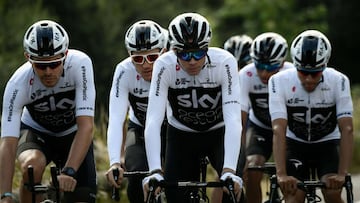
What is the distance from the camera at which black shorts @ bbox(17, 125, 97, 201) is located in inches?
346

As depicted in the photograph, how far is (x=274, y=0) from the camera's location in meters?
33.2

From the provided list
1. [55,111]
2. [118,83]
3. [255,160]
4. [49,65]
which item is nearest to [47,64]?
[49,65]

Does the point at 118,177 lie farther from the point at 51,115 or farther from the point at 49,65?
the point at 49,65

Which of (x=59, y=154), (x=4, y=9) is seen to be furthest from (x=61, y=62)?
(x=4, y=9)

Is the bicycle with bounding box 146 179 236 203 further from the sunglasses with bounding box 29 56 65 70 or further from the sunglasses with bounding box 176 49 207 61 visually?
the sunglasses with bounding box 29 56 65 70

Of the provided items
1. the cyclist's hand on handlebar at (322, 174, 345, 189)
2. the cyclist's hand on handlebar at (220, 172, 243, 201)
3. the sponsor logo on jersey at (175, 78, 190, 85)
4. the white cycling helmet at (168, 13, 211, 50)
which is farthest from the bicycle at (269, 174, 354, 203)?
the white cycling helmet at (168, 13, 211, 50)

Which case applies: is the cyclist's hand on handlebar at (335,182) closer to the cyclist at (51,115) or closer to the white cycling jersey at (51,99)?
the cyclist at (51,115)

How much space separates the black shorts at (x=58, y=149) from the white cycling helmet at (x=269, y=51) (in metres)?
3.36

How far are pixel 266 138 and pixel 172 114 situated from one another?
110 inches

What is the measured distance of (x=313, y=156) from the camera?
10039 millimetres

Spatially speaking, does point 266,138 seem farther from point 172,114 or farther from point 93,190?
point 93,190

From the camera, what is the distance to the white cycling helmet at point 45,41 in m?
8.65

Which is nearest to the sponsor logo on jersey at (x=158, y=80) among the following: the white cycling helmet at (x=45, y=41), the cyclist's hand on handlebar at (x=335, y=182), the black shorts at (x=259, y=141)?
the white cycling helmet at (x=45, y=41)

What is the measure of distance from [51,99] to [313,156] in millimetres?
2658
